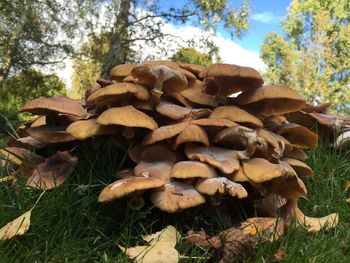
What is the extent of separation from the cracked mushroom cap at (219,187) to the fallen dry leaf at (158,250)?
259 mm

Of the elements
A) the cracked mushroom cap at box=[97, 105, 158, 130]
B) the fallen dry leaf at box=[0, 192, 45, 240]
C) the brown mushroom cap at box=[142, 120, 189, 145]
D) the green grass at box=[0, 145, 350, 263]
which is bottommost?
the green grass at box=[0, 145, 350, 263]

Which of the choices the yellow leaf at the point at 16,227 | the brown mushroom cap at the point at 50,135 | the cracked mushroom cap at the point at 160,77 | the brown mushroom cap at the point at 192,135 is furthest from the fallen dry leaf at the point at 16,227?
the cracked mushroom cap at the point at 160,77

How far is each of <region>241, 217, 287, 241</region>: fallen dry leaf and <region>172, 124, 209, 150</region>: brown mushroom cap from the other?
46 centimetres

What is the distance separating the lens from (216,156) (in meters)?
2.22

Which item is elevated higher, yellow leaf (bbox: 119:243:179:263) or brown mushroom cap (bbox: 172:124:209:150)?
brown mushroom cap (bbox: 172:124:209:150)

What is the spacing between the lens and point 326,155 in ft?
10.9

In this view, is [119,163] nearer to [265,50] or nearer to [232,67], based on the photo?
[232,67]

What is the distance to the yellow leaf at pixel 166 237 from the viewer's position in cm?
200

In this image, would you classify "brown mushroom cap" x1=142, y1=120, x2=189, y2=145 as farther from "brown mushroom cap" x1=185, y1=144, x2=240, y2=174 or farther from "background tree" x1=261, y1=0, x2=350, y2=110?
"background tree" x1=261, y1=0, x2=350, y2=110

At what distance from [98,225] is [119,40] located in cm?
1488

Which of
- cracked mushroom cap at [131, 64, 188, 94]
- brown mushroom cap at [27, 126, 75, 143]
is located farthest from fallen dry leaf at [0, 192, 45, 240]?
cracked mushroom cap at [131, 64, 188, 94]

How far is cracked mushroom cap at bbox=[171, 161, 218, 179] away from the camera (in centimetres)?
206

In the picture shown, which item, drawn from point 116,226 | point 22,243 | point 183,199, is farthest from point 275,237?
point 22,243

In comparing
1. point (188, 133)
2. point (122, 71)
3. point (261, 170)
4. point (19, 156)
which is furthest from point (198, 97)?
point (19, 156)
